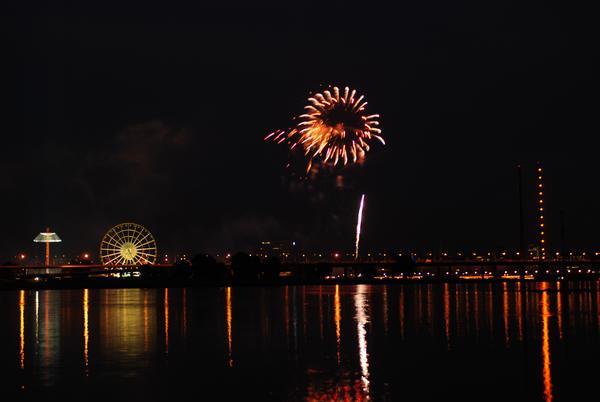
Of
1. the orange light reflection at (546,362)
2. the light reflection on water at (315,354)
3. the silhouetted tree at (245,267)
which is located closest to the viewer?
the orange light reflection at (546,362)

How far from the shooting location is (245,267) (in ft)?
588

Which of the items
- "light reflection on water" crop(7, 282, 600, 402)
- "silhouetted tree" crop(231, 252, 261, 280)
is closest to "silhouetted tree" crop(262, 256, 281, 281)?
"silhouetted tree" crop(231, 252, 261, 280)

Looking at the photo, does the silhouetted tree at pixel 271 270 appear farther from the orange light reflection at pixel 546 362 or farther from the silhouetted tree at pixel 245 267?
the orange light reflection at pixel 546 362

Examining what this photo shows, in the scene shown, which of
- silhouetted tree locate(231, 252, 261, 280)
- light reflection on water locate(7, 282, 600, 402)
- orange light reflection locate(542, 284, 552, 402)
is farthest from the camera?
silhouetted tree locate(231, 252, 261, 280)

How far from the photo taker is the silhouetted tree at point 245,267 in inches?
6983

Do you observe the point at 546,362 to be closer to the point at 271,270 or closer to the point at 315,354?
the point at 315,354

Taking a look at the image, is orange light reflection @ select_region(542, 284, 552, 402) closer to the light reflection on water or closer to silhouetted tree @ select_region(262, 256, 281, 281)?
the light reflection on water

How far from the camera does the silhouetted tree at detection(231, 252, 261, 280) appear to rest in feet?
582

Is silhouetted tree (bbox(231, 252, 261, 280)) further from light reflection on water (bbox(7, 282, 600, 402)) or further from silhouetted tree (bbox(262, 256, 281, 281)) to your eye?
light reflection on water (bbox(7, 282, 600, 402))

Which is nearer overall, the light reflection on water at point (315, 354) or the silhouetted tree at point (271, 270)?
the light reflection on water at point (315, 354)

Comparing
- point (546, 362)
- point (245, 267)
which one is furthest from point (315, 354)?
point (245, 267)

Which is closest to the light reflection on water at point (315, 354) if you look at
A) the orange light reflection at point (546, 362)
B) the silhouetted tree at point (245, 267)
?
the orange light reflection at point (546, 362)

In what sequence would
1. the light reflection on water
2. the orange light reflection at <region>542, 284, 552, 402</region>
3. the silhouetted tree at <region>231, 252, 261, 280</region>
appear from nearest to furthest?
the orange light reflection at <region>542, 284, 552, 402</region>
the light reflection on water
the silhouetted tree at <region>231, 252, 261, 280</region>

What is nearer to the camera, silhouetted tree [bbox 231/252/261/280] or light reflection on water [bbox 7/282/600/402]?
light reflection on water [bbox 7/282/600/402]
